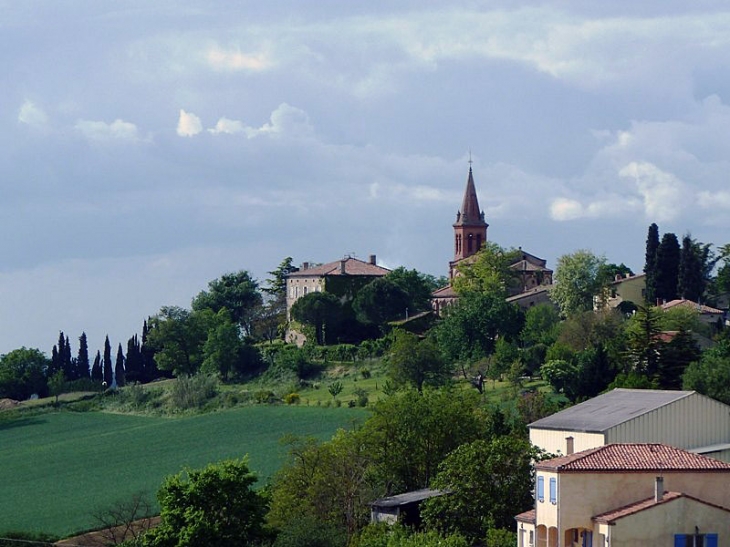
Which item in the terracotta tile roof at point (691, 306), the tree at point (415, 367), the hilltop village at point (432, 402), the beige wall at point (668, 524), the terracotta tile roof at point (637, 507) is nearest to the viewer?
the beige wall at point (668, 524)

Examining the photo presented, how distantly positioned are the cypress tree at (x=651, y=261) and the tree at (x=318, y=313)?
84.6 feet

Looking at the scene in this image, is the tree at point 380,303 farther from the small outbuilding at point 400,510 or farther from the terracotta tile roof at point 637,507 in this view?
the terracotta tile roof at point 637,507

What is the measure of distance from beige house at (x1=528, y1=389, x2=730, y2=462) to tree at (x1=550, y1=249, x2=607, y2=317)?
5001 cm

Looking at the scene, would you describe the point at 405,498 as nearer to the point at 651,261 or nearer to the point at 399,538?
the point at 399,538

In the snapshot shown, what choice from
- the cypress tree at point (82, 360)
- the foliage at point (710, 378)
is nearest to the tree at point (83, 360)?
the cypress tree at point (82, 360)

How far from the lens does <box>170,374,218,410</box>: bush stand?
102438mm

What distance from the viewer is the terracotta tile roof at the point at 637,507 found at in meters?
38.3

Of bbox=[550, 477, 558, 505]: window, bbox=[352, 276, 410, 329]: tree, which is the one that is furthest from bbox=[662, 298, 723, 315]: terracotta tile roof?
bbox=[550, 477, 558, 505]: window

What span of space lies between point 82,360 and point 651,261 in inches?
2031

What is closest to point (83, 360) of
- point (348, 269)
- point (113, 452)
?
point (348, 269)

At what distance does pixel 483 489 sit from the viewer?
153 feet

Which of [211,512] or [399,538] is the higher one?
[211,512]

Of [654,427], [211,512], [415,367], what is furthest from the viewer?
[415,367]

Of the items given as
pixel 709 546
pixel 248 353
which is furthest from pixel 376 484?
pixel 248 353
